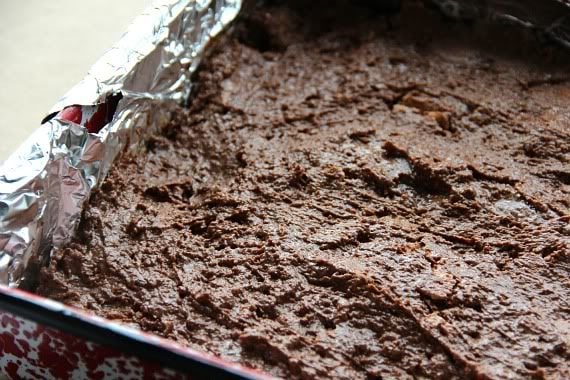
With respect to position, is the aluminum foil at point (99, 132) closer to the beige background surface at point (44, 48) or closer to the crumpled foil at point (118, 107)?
the crumpled foil at point (118, 107)

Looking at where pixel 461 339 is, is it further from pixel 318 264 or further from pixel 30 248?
pixel 30 248

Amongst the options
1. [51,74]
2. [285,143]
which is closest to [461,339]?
[285,143]

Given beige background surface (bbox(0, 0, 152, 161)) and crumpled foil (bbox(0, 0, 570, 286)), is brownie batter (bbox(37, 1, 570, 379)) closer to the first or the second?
crumpled foil (bbox(0, 0, 570, 286))

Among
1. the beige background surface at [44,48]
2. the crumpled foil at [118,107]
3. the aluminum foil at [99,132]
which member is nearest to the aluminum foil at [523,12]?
the crumpled foil at [118,107]

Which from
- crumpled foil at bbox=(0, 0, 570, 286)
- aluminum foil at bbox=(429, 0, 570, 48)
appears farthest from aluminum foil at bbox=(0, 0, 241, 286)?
aluminum foil at bbox=(429, 0, 570, 48)

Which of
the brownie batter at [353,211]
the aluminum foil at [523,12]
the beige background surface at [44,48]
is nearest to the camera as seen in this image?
the brownie batter at [353,211]

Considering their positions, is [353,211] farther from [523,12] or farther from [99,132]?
[523,12]

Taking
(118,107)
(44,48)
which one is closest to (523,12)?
(118,107)
